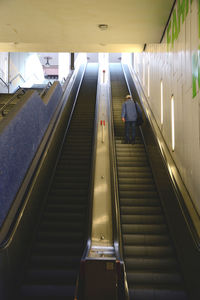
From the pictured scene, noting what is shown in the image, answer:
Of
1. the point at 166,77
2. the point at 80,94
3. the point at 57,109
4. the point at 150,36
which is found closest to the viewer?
the point at 166,77

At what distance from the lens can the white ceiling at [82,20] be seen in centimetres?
595

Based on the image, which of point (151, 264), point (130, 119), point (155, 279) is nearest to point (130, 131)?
point (130, 119)

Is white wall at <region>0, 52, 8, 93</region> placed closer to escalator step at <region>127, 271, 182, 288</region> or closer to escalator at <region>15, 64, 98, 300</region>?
escalator at <region>15, 64, 98, 300</region>

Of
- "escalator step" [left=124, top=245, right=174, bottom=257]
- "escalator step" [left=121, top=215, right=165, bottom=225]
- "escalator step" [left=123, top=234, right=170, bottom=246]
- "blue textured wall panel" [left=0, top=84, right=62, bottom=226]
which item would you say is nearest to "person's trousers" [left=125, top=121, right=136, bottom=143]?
"blue textured wall panel" [left=0, top=84, right=62, bottom=226]

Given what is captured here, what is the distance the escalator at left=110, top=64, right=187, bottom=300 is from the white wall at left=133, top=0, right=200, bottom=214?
916 mm

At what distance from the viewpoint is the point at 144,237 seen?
4.84 metres

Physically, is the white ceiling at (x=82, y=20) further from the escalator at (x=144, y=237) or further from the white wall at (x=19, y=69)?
the white wall at (x=19, y=69)

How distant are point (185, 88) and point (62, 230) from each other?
2.97 meters

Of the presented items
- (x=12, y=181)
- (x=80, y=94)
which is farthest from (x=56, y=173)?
(x=80, y=94)

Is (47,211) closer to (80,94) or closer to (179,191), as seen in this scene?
(179,191)

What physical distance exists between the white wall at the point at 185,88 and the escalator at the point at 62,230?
183 centimetres

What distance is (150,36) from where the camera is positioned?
731 cm

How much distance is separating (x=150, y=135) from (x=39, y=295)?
15.4ft

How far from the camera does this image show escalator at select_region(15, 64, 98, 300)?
3902 millimetres
